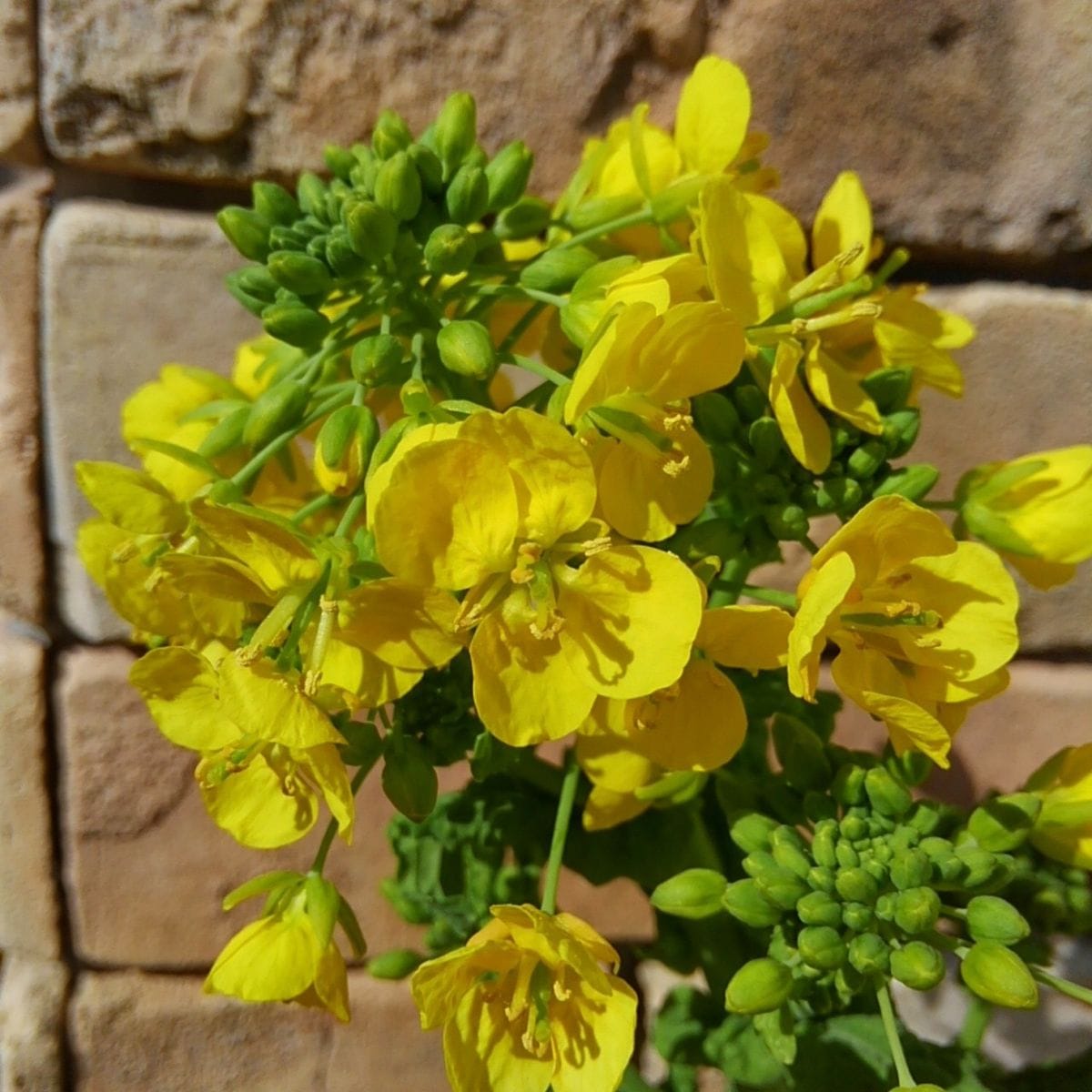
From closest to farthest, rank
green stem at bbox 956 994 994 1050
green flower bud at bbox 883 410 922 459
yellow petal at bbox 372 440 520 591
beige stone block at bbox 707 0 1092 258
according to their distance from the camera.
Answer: yellow petal at bbox 372 440 520 591 < green flower bud at bbox 883 410 922 459 < green stem at bbox 956 994 994 1050 < beige stone block at bbox 707 0 1092 258

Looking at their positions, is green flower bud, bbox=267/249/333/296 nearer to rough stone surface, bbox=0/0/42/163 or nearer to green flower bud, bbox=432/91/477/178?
green flower bud, bbox=432/91/477/178

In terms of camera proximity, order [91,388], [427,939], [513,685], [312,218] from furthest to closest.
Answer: [91,388] < [427,939] < [312,218] < [513,685]

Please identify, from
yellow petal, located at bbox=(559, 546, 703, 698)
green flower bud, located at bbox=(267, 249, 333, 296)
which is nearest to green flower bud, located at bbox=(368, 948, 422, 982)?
yellow petal, located at bbox=(559, 546, 703, 698)

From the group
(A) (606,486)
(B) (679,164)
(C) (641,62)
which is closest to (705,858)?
(A) (606,486)

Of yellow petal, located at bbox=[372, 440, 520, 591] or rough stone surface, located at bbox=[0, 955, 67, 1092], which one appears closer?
yellow petal, located at bbox=[372, 440, 520, 591]

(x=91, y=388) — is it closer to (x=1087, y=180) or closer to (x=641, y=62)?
(x=641, y=62)

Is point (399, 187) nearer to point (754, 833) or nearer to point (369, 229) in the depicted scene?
point (369, 229)
